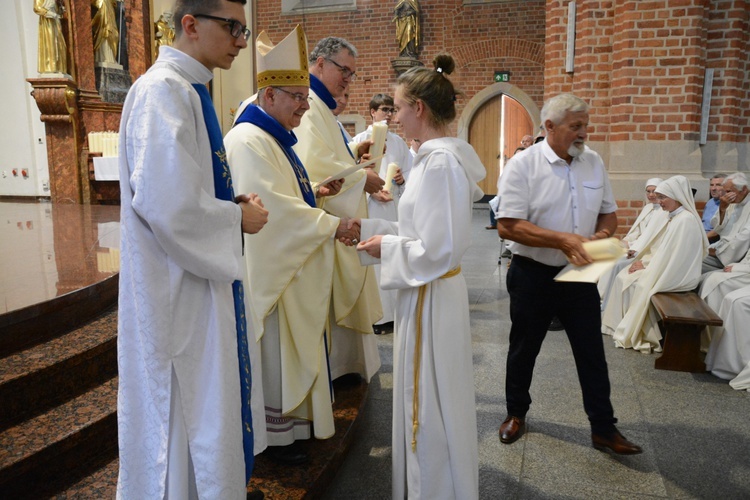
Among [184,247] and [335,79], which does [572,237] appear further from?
[184,247]

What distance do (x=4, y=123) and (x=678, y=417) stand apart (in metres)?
9.86

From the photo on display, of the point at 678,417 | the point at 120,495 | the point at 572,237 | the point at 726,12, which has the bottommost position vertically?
the point at 678,417

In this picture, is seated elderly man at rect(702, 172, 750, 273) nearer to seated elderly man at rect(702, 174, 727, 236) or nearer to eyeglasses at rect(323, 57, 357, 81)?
seated elderly man at rect(702, 174, 727, 236)

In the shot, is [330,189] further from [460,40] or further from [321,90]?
[460,40]

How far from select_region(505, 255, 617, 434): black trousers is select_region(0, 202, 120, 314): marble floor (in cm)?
235

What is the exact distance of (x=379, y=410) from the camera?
3.39 meters

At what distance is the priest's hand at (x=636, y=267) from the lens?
16.8 ft

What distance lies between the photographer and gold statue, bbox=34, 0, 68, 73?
7.70m

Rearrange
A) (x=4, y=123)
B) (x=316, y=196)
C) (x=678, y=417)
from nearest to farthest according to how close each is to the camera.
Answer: (x=316, y=196) → (x=678, y=417) → (x=4, y=123)

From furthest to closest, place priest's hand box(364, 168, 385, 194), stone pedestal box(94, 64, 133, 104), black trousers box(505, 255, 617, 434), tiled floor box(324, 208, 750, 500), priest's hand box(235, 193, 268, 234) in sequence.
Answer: stone pedestal box(94, 64, 133, 104) < priest's hand box(364, 168, 385, 194) < black trousers box(505, 255, 617, 434) < tiled floor box(324, 208, 750, 500) < priest's hand box(235, 193, 268, 234)

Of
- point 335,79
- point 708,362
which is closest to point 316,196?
point 335,79

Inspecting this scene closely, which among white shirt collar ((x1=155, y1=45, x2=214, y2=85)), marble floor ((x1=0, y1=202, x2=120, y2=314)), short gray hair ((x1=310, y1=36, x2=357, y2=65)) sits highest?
short gray hair ((x1=310, y1=36, x2=357, y2=65))

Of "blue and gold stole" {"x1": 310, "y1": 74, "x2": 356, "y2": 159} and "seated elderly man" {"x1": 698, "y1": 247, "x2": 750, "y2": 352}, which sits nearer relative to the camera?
"blue and gold stole" {"x1": 310, "y1": 74, "x2": 356, "y2": 159}

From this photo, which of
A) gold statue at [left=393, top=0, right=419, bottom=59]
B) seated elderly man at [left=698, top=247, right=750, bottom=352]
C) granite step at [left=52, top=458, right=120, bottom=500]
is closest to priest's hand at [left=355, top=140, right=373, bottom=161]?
granite step at [left=52, top=458, right=120, bottom=500]
